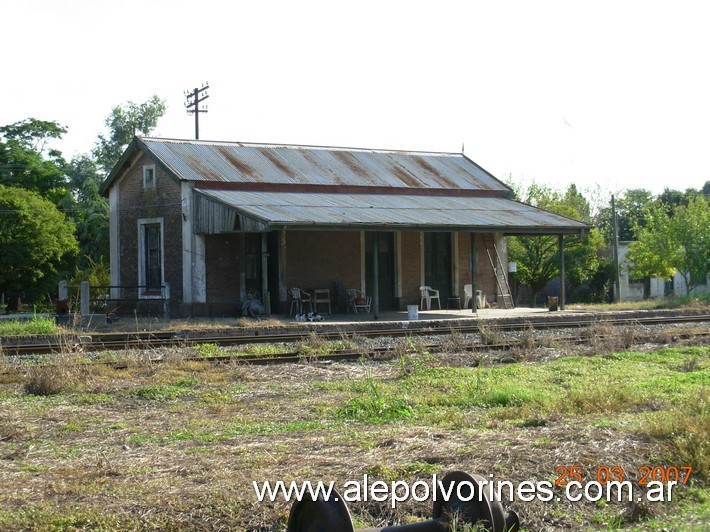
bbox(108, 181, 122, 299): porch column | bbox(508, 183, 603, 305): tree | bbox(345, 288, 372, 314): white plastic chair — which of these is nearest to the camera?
bbox(345, 288, 372, 314): white plastic chair

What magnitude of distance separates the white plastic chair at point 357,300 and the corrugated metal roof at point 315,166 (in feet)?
11.4

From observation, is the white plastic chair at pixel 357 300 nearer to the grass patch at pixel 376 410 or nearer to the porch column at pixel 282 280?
the porch column at pixel 282 280

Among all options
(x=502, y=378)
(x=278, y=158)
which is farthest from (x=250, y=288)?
(x=502, y=378)

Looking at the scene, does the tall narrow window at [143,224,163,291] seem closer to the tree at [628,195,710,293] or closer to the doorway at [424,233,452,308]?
the doorway at [424,233,452,308]

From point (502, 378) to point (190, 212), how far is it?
49.8 feet

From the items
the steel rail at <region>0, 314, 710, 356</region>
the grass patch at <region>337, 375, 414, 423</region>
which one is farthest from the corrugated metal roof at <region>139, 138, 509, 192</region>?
the grass patch at <region>337, 375, 414, 423</region>

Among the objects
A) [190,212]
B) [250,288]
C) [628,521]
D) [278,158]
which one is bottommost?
[628,521]

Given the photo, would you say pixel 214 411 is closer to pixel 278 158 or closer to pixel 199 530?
pixel 199 530

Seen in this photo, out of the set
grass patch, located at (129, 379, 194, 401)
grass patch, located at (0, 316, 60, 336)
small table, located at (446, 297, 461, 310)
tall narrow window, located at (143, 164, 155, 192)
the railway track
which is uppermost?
tall narrow window, located at (143, 164, 155, 192)

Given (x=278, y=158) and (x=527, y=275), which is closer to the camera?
(x=278, y=158)

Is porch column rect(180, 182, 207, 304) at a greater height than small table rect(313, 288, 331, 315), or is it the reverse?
porch column rect(180, 182, 207, 304)

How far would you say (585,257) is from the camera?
131 feet
